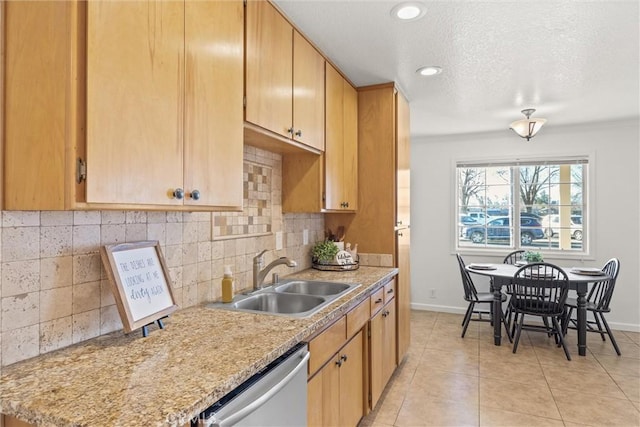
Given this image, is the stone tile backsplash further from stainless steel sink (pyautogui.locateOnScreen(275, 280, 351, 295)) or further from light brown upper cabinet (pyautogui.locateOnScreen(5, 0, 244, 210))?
stainless steel sink (pyautogui.locateOnScreen(275, 280, 351, 295))

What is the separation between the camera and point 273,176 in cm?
247

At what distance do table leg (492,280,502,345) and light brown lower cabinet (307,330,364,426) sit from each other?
7.22 feet

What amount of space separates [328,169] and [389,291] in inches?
38.6

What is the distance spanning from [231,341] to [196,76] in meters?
0.91

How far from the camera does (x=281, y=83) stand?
6.23ft

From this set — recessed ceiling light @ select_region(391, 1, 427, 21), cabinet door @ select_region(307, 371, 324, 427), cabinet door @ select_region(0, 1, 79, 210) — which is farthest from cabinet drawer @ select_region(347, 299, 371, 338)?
recessed ceiling light @ select_region(391, 1, 427, 21)

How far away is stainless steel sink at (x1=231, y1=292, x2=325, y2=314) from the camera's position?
1979 millimetres

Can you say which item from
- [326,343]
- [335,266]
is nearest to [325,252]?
[335,266]

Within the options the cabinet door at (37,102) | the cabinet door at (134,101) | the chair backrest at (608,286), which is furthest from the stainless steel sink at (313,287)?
the chair backrest at (608,286)

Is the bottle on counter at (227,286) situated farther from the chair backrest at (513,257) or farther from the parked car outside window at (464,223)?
the parked car outside window at (464,223)

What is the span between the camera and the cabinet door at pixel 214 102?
127 centimetres

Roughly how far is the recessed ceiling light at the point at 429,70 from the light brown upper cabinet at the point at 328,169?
539 millimetres

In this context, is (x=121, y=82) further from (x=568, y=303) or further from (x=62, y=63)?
(x=568, y=303)

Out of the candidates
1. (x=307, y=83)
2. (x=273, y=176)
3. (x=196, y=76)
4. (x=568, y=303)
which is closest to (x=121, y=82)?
(x=196, y=76)
